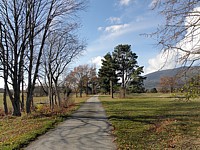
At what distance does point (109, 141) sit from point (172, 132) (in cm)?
308

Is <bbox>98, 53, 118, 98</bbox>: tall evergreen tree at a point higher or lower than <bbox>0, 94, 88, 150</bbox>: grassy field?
higher

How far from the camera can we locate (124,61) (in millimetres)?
57688

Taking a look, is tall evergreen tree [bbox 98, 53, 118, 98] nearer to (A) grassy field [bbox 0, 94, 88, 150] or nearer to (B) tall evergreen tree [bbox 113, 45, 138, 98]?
(B) tall evergreen tree [bbox 113, 45, 138, 98]

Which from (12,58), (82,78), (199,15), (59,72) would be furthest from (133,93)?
(199,15)

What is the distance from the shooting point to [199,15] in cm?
613

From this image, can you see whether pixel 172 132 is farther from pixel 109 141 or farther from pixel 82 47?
pixel 82 47

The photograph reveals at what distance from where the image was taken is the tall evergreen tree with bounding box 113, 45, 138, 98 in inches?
2261

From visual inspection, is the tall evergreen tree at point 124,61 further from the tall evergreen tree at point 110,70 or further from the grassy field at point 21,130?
the grassy field at point 21,130

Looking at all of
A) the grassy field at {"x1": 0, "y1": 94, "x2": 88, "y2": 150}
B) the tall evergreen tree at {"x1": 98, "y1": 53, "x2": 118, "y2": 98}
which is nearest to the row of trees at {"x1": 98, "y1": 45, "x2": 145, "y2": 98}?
the tall evergreen tree at {"x1": 98, "y1": 53, "x2": 118, "y2": 98}

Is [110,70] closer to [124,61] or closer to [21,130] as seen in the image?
[124,61]

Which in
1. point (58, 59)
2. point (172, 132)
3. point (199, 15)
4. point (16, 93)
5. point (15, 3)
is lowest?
point (172, 132)

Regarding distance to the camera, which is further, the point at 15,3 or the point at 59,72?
the point at 59,72

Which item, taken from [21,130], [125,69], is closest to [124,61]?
[125,69]

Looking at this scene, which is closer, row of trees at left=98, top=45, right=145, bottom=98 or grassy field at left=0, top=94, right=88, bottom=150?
grassy field at left=0, top=94, right=88, bottom=150
